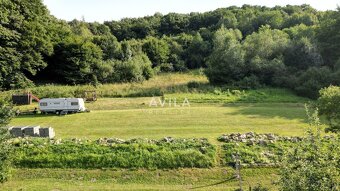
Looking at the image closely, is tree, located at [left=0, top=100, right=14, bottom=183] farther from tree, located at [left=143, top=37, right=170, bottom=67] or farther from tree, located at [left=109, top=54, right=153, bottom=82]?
tree, located at [left=143, top=37, right=170, bottom=67]

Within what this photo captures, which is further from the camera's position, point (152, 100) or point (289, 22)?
point (289, 22)

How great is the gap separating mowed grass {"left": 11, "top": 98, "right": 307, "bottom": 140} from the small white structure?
3.01ft

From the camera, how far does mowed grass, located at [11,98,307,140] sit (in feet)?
102

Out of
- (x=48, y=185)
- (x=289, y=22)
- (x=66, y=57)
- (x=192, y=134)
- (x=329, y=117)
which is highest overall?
(x=289, y=22)

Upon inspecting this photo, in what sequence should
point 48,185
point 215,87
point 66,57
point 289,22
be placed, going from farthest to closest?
point 289,22 < point 66,57 < point 215,87 < point 48,185

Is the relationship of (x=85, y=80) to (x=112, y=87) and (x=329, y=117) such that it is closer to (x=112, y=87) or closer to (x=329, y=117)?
(x=112, y=87)

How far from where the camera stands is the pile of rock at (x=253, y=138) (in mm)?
27922

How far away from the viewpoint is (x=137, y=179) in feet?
79.5

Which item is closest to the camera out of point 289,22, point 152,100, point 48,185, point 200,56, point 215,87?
point 48,185

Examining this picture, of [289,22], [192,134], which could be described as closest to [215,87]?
[192,134]

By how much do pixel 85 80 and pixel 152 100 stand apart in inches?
669

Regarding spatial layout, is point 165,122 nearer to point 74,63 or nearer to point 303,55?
point 74,63

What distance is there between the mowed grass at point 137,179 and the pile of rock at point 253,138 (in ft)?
11.0

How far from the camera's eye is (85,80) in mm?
55594
